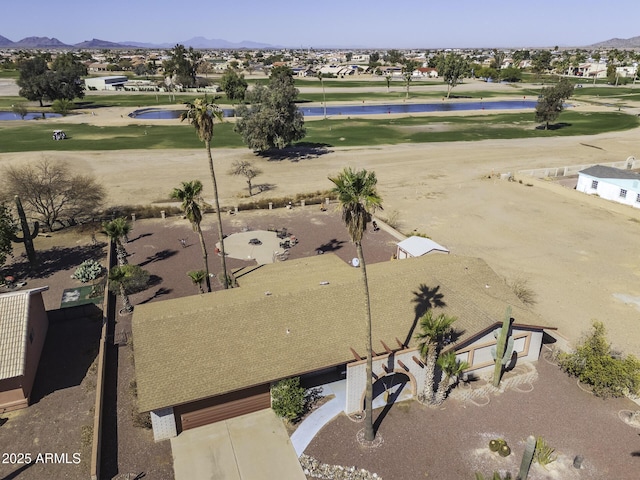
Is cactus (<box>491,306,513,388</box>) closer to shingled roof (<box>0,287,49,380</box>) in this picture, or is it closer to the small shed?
the small shed

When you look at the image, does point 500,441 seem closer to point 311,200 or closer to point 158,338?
point 158,338

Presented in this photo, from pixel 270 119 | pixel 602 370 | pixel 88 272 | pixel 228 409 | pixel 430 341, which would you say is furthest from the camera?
pixel 270 119

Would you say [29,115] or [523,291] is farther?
[29,115]

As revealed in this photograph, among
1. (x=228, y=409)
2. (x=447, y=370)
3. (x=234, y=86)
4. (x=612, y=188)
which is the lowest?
(x=228, y=409)

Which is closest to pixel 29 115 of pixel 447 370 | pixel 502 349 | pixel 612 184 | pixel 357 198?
pixel 612 184

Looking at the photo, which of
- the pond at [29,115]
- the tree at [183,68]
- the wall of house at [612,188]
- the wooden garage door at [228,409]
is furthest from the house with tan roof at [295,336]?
the tree at [183,68]

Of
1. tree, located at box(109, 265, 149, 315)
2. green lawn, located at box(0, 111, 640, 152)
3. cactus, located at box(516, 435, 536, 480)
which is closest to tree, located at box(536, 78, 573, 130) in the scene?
green lawn, located at box(0, 111, 640, 152)

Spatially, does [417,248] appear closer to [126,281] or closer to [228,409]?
[228,409]

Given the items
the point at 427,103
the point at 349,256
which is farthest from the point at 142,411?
the point at 427,103
